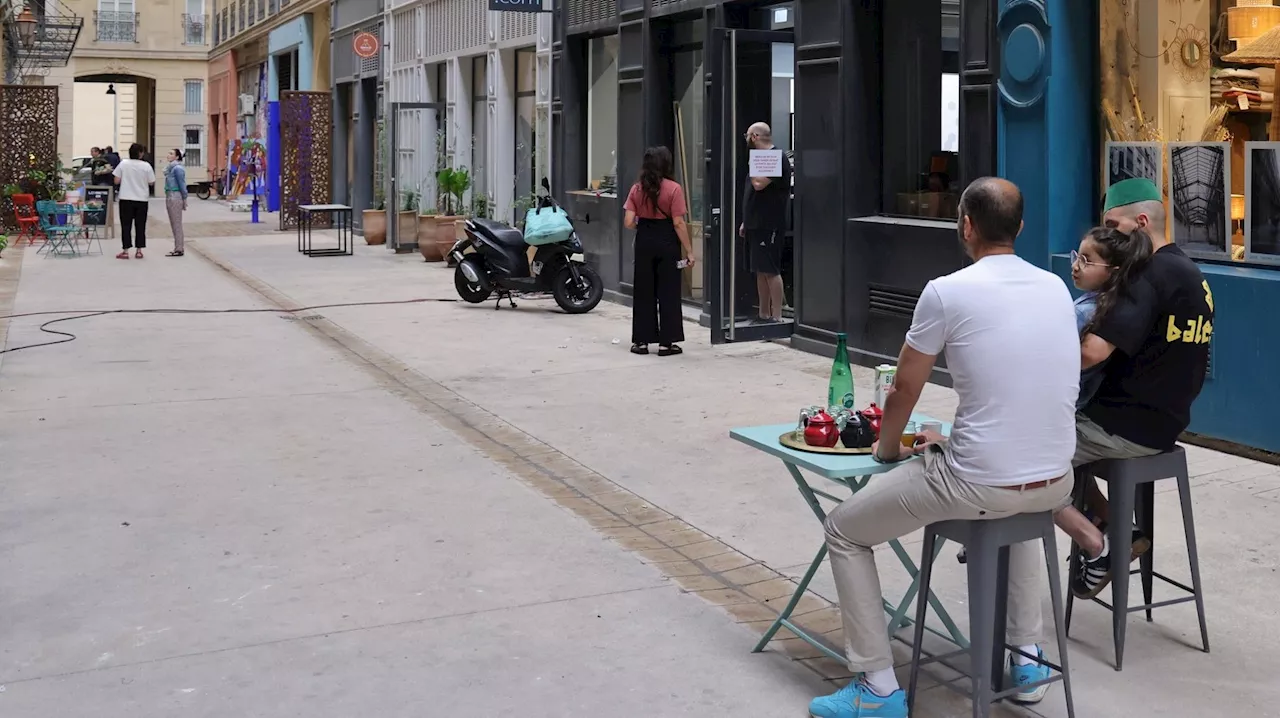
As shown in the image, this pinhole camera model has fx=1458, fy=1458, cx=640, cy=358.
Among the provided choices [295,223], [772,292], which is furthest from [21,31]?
[772,292]

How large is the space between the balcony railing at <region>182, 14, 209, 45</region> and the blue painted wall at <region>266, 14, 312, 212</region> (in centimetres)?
1874

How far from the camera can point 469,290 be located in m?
14.7

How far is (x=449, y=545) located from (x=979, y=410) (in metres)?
2.70

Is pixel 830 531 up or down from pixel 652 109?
down

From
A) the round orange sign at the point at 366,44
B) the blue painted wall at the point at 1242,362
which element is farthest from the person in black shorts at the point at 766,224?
the round orange sign at the point at 366,44

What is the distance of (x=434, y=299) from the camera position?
1540cm

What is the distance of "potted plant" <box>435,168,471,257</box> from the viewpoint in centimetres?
1973

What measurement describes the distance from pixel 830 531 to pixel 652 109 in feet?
32.9

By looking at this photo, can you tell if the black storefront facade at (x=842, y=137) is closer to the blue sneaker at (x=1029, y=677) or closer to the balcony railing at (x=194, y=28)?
the blue sneaker at (x=1029, y=677)

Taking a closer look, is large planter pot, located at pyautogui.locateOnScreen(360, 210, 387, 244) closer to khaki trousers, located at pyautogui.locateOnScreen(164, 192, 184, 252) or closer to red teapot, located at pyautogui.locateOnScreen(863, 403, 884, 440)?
khaki trousers, located at pyautogui.locateOnScreen(164, 192, 184, 252)

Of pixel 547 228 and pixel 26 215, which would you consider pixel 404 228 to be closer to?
pixel 26 215

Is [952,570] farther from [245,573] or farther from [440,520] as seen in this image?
[245,573]

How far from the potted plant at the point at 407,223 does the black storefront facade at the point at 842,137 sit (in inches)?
359

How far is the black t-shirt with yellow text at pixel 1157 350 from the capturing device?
4469 millimetres
